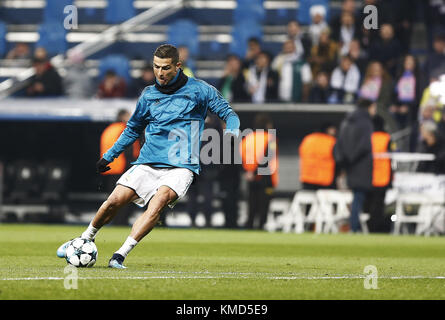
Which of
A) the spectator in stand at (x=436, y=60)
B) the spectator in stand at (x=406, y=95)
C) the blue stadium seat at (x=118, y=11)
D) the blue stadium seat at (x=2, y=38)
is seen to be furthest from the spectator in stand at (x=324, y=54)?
the blue stadium seat at (x=2, y=38)

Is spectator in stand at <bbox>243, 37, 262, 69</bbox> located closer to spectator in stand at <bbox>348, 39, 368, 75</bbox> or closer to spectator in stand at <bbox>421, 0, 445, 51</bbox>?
spectator in stand at <bbox>348, 39, 368, 75</bbox>

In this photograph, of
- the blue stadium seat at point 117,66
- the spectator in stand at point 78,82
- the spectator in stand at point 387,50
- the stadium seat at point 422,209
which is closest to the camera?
the stadium seat at point 422,209

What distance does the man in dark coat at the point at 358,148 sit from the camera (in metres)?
18.4

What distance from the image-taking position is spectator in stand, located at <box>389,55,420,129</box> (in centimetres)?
2042

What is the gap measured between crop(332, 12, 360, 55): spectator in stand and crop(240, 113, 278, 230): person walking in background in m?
3.25

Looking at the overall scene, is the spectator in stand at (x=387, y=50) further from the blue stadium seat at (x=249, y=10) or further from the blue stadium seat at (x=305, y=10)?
the blue stadium seat at (x=249, y=10)

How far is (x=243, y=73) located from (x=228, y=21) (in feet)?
14.6

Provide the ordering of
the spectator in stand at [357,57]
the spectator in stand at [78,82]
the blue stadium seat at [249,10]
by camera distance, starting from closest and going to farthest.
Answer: the spectator in stand at [357,57]
the spectator in stand at [78,82]
the blue stadium seat at [249,10]

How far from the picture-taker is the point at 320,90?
20.7 m

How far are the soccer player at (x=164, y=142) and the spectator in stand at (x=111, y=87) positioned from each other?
12.0 metres

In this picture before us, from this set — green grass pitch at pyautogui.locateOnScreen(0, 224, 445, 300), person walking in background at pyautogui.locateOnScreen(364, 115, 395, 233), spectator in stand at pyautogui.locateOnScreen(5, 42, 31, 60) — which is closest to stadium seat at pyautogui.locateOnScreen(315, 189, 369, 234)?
person walking in background at pyautogui.locateOnScreen(364, 115, 395, 233)

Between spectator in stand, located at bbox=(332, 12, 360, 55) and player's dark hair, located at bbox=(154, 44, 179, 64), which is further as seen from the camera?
spectator in stand, located at bbox=(332, 12, 360, 55)

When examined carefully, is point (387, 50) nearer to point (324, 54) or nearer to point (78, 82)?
point (324, 54)

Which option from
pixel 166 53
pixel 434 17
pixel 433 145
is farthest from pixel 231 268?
pixel 434 17
